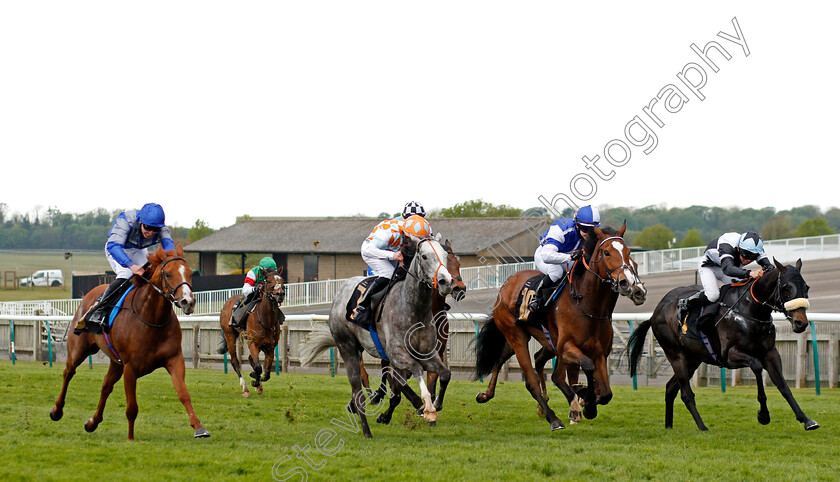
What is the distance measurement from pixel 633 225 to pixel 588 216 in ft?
244

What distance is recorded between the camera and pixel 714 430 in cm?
712

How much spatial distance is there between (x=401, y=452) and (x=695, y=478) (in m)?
2.06

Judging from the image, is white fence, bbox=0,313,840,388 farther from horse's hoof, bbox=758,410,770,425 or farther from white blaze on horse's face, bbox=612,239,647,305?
white blaze on horse's face, bbox=612,239,647,305

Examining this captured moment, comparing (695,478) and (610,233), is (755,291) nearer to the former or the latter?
(610,233)

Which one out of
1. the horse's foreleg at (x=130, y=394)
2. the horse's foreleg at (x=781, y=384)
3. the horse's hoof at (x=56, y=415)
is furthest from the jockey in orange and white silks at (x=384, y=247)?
the horse's foreleg at (x=781, y=384)

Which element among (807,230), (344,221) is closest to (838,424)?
(344,221)

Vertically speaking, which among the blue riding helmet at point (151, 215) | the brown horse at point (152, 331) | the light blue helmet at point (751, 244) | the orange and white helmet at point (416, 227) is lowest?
the brown horse at point (152, 331)

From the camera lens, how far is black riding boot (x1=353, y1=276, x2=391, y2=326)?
282 inches

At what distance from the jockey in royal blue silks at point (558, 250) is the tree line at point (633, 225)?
3522cm

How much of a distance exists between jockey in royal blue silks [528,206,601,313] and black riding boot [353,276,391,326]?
138 centimetres

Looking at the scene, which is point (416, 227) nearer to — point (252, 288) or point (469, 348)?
point (252, 288)

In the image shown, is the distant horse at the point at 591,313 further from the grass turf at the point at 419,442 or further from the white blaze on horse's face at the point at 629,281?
the grass turf at the point at 419,442

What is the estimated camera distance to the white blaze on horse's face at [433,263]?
19.6ft

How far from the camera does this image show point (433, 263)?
622 centimetres
